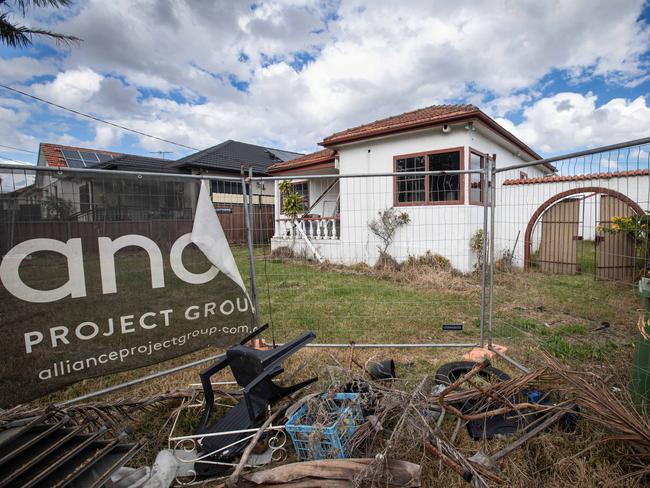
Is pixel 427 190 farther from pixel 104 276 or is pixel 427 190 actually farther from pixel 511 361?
pixel 104 276

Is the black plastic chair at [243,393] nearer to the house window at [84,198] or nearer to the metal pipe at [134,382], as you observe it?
the metal pipe at [134,382]

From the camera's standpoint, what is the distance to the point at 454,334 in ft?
13.8

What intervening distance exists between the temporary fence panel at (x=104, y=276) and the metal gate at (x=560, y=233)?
7387 millimetres

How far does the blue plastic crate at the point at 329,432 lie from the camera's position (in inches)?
74.8

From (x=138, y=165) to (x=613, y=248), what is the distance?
22.3 metres

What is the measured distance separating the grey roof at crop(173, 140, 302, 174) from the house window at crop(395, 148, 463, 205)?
8418 millimetres

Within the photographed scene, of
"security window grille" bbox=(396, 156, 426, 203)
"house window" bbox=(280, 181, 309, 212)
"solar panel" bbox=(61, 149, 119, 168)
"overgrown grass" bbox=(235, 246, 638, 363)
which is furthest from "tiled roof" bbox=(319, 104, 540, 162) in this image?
"solar panel" bbox=(61, 149, 119, 168)

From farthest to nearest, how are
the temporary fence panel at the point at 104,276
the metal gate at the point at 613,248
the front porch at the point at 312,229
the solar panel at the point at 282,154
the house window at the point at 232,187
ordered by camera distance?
the solar panel at the point at 282,154 < the front porch at the point at 312,229 < the metal gate at the point at 613,248 < the house window at the point at 232,187 < the temporary fence panel at the point at 104,276

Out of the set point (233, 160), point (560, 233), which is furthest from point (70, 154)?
point (560, 233)

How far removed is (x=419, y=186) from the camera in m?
8.66

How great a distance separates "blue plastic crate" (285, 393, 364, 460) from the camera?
1900mm

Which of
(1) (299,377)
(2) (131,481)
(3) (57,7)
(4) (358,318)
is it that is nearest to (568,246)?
(4) (358,318)

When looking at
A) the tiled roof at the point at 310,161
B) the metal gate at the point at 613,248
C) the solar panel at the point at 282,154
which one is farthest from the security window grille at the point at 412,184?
the solar panel at the point at 282,154

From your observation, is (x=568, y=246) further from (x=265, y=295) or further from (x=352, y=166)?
(x=265, y=295)
